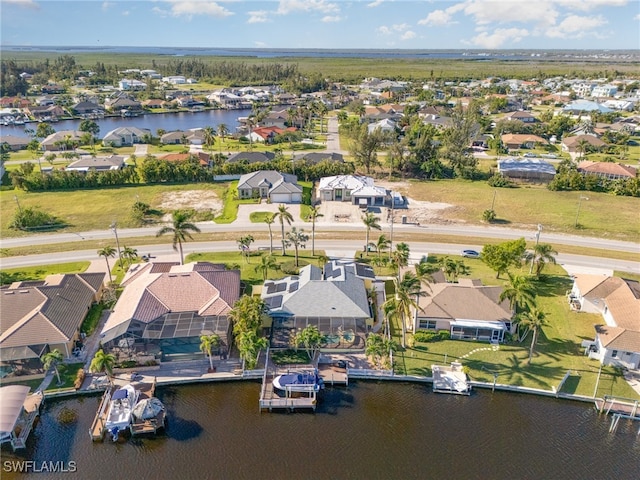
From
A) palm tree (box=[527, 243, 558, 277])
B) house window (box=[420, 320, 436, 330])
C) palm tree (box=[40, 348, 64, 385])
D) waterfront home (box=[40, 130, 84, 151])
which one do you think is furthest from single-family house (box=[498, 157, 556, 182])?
waterfront home (box=[40, 130, 84, 151])

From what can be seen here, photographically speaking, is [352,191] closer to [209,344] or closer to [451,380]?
[451,380]

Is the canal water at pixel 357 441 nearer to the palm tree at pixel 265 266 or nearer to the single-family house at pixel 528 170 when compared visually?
the palm tree at pixel 265 266

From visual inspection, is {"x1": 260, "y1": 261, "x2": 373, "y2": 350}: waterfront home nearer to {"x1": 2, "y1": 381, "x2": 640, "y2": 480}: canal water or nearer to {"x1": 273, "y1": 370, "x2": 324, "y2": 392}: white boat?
{"x1": 273, "y1": 370, "x2": 324, "y2": 392}: white boat

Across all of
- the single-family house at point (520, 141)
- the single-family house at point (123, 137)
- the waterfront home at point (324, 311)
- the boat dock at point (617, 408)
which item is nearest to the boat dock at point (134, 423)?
the waterfront home at point (324, 311)

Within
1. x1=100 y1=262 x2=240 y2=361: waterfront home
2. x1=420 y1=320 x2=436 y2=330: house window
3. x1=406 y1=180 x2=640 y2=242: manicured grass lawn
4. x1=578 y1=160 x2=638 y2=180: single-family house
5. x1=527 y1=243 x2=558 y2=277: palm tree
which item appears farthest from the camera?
x1=578 y1=160 x2=638 y2=180: single-family house

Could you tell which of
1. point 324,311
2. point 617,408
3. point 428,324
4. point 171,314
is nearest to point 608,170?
point 428,324

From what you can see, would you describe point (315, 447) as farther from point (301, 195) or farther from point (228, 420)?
point (301, 195)
